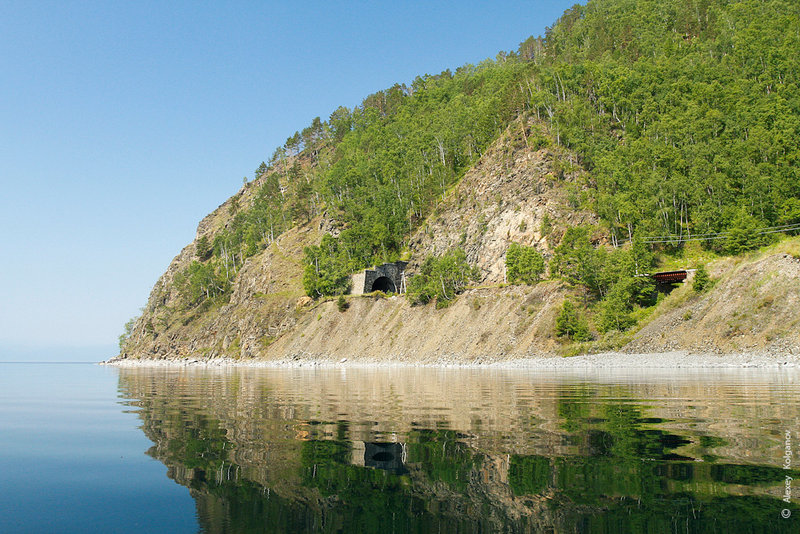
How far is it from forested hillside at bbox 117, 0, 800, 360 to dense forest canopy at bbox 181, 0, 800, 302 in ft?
1.10

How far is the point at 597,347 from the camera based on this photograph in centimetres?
5581

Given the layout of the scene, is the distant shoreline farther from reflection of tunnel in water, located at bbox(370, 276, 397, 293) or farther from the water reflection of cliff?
the water reflection of cliff

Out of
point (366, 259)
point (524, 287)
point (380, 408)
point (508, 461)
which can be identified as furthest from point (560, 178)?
point (508, 461)

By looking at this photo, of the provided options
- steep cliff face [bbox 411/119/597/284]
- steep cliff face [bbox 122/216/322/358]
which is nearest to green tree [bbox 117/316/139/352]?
steep cliff face [bbox 122/216/322/358]

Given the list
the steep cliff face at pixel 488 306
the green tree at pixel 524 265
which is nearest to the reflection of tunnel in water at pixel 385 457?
the steep cliff face at pixel 488 306

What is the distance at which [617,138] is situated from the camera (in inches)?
3703

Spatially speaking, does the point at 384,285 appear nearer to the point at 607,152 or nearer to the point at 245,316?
the point at 245,316

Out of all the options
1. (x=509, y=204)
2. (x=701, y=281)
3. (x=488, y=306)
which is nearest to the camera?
(x=701, y=281)

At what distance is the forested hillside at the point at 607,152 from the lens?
6894 cm

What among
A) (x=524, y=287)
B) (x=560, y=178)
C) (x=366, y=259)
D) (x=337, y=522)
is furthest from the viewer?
(x=366, y=259)

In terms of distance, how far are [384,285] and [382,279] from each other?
4.82 ft

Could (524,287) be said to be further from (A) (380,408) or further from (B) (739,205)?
(A) (380,408)

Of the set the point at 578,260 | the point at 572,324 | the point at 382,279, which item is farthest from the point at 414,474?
the point at 382,279

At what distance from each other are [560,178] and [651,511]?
278 feet
